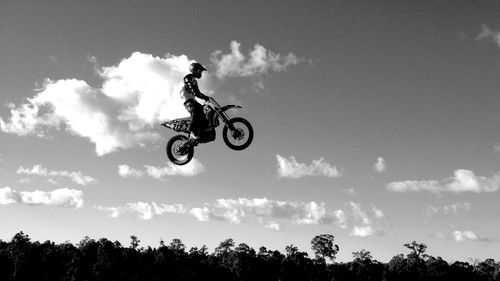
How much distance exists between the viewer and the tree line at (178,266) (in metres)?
106

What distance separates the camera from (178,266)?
360ft

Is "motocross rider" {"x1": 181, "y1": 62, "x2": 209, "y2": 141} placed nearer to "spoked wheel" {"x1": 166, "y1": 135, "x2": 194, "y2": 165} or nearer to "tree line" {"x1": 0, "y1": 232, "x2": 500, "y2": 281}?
"spoked wheel" {"x1": 166, "y1": 135, "x2": 194, "y2": 165}

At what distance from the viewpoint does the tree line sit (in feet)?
349

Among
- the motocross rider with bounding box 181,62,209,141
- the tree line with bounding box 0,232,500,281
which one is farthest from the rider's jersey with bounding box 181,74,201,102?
the tree line with bounding box 0,232,500,281

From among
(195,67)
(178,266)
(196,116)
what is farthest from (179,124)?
(178,266)

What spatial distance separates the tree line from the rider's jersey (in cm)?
10150

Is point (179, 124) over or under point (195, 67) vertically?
under

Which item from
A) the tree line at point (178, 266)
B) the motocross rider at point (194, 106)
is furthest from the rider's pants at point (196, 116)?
the tree line at point (178, 266)

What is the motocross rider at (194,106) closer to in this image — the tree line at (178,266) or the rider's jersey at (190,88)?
the rider's jersey at (190,88)

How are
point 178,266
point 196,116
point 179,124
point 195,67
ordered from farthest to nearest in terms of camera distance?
point 178,266
point 179,124
point 196,116
point 195,67

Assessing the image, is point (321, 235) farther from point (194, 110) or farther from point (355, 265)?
point (194, 110)

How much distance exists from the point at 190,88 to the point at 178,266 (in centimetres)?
10425

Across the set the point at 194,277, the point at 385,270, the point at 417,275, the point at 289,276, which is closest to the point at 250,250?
the point at 289,276

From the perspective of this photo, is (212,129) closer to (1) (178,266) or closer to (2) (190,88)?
(2) (190,88)
